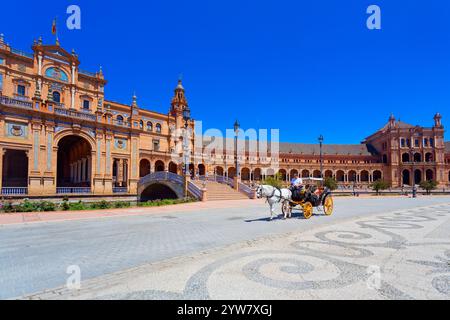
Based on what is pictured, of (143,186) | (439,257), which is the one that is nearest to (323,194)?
(439,257)

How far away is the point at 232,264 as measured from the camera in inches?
207

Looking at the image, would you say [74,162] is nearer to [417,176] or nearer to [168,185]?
[168,185]

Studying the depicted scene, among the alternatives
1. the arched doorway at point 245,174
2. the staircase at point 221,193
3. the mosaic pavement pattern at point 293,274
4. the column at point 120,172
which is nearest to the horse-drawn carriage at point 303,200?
the mosaic pavement pattern at point 293,274

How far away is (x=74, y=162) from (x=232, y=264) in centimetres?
4019

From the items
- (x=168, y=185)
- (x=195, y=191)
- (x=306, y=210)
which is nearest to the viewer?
(x=306, y=210)

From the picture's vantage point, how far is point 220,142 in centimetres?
6656

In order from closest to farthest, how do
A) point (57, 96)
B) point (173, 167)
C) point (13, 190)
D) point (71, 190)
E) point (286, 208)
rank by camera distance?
point (286, 208) → point (13, 190) → point (71, 190) → point (57, 96) → point (173, 167)

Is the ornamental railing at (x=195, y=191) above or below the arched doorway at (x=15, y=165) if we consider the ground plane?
below

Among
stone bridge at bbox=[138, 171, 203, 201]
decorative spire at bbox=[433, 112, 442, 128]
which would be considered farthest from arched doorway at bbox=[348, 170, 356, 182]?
stone bridge at bbox=[138, 171, 203, 201]

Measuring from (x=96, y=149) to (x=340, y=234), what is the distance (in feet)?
96.5

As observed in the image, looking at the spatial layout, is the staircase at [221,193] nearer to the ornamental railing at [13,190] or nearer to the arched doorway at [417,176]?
the ornamental railing at [13,190]

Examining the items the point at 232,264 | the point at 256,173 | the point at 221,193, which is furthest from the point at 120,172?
the point at 256,173

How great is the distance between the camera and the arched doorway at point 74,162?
31.1 m

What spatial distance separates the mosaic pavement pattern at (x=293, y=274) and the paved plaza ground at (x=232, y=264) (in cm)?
2
